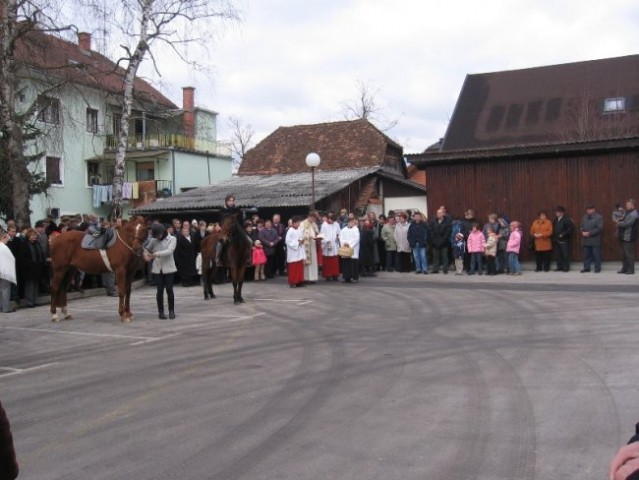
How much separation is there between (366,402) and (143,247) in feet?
24.4

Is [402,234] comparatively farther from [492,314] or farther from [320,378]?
[320,378]

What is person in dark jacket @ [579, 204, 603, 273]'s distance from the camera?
19.4 meters

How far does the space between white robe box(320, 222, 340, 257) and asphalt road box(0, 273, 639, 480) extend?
613 cm

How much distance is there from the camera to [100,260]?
13297 millimetres

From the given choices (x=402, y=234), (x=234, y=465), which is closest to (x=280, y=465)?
(x=234, y=465)

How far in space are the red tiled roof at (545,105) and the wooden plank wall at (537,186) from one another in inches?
230

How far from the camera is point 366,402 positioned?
6695mm

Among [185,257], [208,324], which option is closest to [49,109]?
[185,257]

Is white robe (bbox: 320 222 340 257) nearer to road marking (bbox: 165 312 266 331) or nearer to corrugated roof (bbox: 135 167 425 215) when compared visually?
road marking (bbox: 165 312 266 331)

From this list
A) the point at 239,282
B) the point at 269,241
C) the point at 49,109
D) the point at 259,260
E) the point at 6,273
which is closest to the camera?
the point at 6,273

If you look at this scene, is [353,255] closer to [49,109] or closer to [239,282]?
[239,282]

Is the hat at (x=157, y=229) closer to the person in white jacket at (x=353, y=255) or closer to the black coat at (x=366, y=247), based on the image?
the person in white jacket at (x=353, y=255)

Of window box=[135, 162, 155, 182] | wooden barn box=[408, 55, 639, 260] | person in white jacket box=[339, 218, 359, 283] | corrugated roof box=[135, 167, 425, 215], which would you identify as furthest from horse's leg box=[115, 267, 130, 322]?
window box=[135, 162, 155, 182]

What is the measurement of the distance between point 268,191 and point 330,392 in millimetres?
24246
